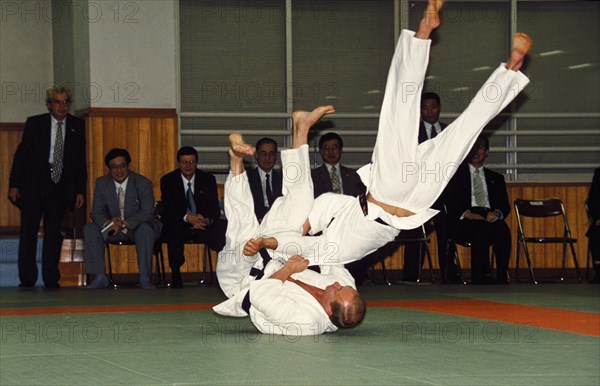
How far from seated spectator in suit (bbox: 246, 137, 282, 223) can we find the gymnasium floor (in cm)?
166

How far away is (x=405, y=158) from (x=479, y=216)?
4671 mm

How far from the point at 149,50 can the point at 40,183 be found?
1822mm

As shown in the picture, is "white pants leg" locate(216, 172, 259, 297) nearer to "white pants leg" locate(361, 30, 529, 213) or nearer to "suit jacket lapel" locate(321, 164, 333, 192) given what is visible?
"white pants leg" locate(361, 30, 529, 213)

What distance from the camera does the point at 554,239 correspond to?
996 centimetres

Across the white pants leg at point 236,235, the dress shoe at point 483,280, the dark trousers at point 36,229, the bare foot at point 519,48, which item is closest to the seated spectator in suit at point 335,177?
the dress shoe at point 483,280

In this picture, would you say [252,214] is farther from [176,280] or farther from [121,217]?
[121,217]

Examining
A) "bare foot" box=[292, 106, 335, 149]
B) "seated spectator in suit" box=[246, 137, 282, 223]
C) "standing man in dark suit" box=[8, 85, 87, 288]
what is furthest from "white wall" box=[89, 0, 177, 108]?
"bare foot" box=[292, 106, 335, 149]

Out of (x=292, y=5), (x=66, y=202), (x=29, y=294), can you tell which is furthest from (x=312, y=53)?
(x=29, y=294)

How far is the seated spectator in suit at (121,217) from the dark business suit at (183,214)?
13 centimetres

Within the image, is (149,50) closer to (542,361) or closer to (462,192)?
(462,192)

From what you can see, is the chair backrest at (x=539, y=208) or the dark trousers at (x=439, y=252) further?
the chair backrest at (x=539, y=208)

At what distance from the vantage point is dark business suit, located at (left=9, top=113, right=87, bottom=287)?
936 cm

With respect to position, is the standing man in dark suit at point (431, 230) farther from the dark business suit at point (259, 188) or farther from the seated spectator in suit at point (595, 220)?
the seated spectator in suit at point (595, 220)

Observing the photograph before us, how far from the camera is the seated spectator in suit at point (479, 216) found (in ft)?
31.8
